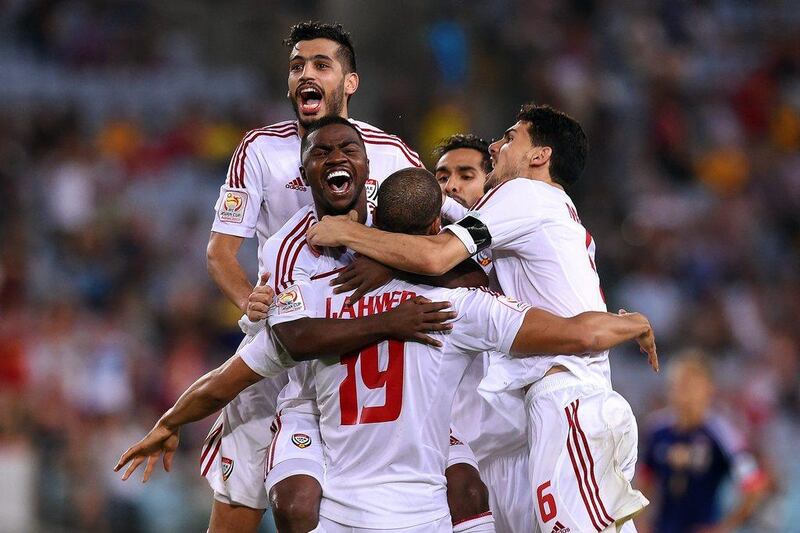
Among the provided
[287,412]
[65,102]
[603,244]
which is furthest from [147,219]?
[287,412]

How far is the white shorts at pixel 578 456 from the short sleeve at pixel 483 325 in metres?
0.44

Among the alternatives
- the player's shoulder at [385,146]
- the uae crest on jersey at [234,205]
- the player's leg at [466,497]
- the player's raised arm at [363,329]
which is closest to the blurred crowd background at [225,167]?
the uae crest on jersey at [234,205]

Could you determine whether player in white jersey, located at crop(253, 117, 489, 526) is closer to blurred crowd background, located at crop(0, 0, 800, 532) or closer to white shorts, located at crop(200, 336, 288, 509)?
white shorts, located at crop(200, 336, 288, 509)

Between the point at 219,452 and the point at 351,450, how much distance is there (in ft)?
3.37

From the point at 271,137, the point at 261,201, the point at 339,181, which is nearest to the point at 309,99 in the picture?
the point at 271,137

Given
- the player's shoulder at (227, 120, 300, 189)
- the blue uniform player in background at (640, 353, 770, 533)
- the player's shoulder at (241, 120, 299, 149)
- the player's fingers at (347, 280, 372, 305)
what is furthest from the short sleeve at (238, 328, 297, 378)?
the blue uniform player in background at (640, 353, 770, 533)

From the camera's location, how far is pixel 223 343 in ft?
35.8

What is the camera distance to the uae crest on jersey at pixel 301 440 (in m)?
4.83

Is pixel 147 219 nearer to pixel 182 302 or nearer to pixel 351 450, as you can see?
pixel 182 302

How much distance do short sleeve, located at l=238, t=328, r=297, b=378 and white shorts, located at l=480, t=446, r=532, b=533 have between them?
114cm

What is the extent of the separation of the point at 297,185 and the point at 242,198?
259 mm

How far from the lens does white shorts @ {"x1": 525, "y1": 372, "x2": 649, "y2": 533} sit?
4.87 m

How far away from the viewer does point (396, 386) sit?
15.1 ft

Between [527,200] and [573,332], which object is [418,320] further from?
[527,200]
